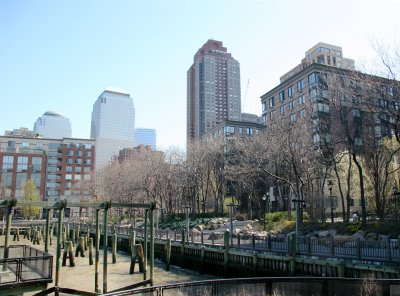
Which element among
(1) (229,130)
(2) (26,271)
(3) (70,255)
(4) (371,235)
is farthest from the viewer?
(1) (229,130)

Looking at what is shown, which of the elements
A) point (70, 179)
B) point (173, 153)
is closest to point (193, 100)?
point (70, 179)

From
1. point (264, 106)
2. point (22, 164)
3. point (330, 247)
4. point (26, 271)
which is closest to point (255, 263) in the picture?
point (330, 247)

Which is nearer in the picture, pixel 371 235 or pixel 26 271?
pixel 26 271

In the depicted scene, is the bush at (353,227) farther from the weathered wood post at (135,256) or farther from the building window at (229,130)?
the building window at (229,130)

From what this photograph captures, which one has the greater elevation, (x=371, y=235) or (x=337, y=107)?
(x=337, y=107)

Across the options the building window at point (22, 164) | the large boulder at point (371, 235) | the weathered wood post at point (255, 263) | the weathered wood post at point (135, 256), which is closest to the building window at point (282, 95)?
the large boulder at point (371, 235)

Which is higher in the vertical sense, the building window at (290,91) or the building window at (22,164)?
the building window at (290,91)

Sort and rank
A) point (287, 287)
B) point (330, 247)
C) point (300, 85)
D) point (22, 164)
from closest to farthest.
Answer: point (287, 287), point (330, 247), point (300, 85), point (22, 164)

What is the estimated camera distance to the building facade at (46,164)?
4670 inches

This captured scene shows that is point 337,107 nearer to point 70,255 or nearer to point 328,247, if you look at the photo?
point 328,247

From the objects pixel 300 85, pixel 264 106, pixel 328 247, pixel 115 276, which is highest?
pixel 300 85

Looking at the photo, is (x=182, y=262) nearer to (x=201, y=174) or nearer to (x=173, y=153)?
(x=201, y=174)

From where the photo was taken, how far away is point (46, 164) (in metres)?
124

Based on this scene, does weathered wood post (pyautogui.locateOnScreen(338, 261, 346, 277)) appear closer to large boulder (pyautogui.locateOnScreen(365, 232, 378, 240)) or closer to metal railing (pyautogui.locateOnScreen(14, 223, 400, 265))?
metal railing (pyautogui.locateOnScreen(14, 223, 400, 265))
